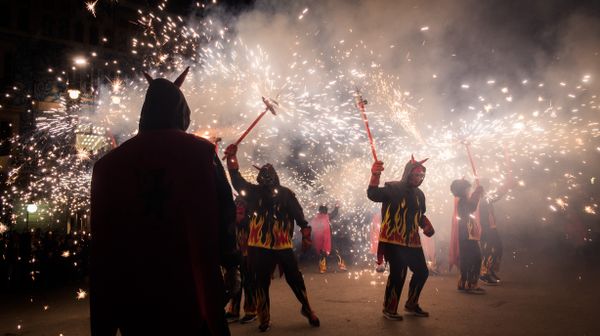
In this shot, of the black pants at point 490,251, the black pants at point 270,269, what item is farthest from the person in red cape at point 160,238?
the black pants at point 490,251

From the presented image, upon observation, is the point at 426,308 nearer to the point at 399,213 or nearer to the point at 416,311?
the point at 416,311

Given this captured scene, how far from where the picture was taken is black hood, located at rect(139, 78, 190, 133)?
2.79 meters

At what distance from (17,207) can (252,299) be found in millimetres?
22634

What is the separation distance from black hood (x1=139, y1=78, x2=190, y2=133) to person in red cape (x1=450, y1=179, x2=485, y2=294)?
6386 millimetres

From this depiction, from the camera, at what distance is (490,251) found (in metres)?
9.17

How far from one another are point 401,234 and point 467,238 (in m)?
2.69

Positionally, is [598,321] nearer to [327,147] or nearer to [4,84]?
[327,147]

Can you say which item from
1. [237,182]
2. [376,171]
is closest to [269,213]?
[237,182]

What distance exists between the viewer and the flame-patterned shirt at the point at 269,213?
5508 mm

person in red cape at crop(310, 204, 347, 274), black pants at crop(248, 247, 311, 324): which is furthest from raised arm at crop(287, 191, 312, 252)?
person in red cape at crop(310, 204, 347, 274)

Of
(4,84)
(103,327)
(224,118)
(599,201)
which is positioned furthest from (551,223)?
(4,84)

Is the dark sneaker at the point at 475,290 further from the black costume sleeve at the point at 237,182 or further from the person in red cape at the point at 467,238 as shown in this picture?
the black costume sleeve at the point at 237,182

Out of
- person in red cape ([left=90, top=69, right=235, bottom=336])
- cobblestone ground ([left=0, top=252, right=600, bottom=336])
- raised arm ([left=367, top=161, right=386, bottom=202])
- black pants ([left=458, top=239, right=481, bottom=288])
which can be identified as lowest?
cobblestone ground ([left=0, top=252, right=600, bottom=336])

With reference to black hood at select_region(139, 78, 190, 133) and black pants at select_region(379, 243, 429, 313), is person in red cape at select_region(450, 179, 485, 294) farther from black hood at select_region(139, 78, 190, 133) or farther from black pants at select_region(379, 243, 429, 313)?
black hood at select_region(139, 78, 190, 133)
